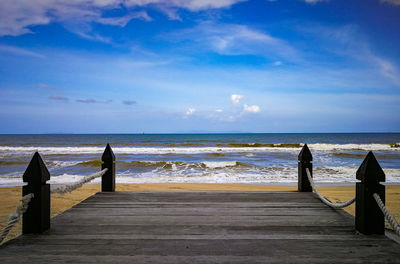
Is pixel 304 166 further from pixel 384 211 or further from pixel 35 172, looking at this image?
pixel 35 172

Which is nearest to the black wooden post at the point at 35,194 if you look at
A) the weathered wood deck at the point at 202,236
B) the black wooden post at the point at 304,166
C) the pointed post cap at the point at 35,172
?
the pointed post cap at the point at 35,172

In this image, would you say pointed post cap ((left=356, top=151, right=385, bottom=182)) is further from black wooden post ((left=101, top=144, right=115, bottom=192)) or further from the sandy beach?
black wooden post ((left=101, top=144, right=115, bottom=192))

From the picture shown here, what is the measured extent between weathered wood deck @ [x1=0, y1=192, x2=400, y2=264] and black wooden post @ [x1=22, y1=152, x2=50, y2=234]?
0.37 feet

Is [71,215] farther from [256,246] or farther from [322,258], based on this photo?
[322,258]

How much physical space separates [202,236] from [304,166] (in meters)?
2.75

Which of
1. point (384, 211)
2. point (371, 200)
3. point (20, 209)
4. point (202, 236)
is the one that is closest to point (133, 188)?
point (20, 209)

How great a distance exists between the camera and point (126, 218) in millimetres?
3322

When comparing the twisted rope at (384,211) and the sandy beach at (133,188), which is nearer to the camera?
the twisted rope at (384,211)

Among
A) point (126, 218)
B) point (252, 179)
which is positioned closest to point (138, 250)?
point (126, 218)

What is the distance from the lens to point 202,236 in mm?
2717

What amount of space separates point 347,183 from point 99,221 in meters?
9.93

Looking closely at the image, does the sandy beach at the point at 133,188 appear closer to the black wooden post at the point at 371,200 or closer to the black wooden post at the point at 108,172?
the black wooden post at the point at 108,172

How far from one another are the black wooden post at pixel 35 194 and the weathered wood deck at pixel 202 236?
4.5 inches

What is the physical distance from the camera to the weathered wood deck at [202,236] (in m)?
2.25
